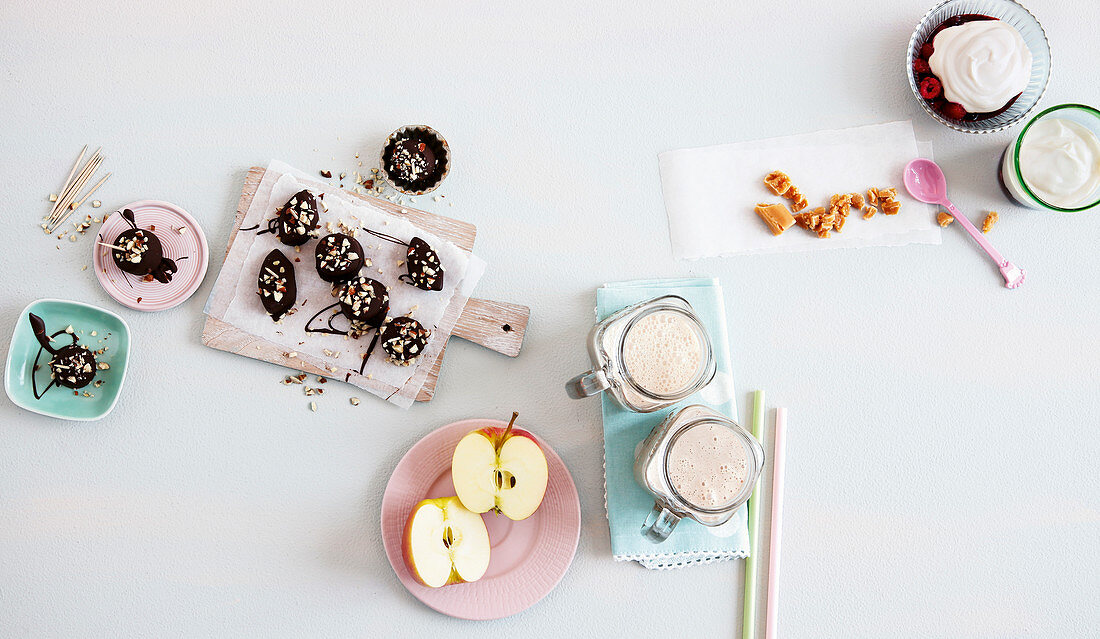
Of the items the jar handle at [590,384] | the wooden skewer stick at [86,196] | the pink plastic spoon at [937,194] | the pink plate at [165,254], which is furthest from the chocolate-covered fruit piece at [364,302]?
the pink plastic spoon at [937,194]

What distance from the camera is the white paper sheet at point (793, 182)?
1.28 metres

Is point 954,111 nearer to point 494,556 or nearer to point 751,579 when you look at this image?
point 751,579

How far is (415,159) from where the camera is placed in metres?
1.24

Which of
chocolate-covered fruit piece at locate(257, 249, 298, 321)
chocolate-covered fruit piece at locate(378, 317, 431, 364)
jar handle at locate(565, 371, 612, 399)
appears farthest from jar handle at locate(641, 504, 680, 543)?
chocolate-covered fruit piece at locate(257, 249, 298, 321)

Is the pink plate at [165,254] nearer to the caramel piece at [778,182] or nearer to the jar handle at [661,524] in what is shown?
the jar handle at [661,524]

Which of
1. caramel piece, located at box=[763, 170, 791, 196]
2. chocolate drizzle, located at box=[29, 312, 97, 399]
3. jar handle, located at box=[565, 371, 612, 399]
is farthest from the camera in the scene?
caramel piece, located at box=[763, 170, 791, 196]

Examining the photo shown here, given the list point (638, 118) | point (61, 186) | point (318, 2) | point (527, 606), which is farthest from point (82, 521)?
point (638, 118)

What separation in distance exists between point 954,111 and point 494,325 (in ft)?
2.90

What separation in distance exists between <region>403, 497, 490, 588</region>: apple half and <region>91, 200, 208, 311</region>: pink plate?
0.55 metres

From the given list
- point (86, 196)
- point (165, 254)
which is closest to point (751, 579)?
point (165, 254)

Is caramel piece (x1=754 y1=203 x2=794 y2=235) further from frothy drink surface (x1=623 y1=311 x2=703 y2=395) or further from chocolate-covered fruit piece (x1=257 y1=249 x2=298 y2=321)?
chocolate-covered fruit piece (x1=257 y1=249 x2=298 y2=321)

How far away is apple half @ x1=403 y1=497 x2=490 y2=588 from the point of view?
110cm

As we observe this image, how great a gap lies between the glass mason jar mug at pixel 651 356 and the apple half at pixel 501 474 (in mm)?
140

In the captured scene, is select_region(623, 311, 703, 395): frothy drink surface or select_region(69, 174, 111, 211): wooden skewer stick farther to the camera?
select_region(69, 174, 111, 211): wooden skewer stick
